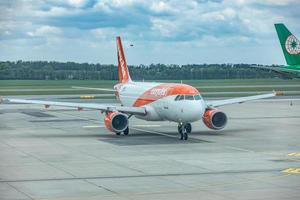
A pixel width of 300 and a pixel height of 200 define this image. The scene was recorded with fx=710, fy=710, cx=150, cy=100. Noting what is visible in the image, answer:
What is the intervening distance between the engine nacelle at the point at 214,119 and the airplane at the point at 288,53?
1287 inches

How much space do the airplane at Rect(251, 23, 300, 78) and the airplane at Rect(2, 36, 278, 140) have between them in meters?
27.7

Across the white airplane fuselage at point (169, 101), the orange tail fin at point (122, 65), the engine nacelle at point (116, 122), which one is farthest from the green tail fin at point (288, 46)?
the engine nacelle at point (116, 122)

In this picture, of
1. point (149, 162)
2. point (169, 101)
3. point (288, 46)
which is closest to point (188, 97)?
point (169, 101)

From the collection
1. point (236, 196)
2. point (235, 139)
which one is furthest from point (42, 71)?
point (236, 196)

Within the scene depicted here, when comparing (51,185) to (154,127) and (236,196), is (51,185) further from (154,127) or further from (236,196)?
(154,127)

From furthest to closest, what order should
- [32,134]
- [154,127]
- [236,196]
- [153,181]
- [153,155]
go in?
[154,127] → [32,134] → [153,155] → [153,181] → [236,196]

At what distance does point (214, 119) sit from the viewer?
47.3 meters

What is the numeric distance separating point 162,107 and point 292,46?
39.7m

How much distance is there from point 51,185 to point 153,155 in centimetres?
1055

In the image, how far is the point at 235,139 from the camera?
145 ft

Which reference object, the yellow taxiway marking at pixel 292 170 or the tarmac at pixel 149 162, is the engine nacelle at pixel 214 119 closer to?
the tarmac at pixel 149 162

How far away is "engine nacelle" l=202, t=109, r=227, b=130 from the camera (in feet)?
154

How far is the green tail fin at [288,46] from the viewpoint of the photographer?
8038 centimetres

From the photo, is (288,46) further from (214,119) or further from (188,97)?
(188,97)
